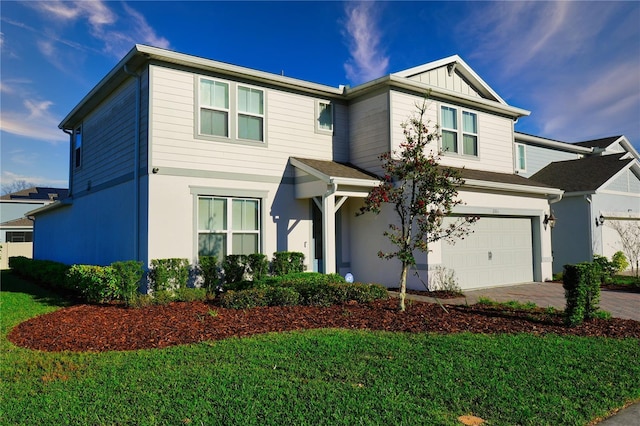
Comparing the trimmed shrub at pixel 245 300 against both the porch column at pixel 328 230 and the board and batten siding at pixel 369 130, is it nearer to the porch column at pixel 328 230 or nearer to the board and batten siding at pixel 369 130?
Answer: the porch column at pixel 328 230

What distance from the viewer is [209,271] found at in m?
11.1

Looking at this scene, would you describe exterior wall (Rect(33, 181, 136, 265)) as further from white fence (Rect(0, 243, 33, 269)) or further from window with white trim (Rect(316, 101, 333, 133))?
white fence (Rect(0, 243, 33, 269))

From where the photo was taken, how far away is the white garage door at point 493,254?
1275cm

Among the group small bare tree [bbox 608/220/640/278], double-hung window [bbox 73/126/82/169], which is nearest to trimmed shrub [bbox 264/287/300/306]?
double-hung window [bbox 73/126/82/169]

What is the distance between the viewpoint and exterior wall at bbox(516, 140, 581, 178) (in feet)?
68.1

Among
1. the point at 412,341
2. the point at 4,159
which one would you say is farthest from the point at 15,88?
the point at 412,341

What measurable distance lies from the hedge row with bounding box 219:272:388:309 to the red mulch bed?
29 cm

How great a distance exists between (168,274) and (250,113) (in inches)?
194

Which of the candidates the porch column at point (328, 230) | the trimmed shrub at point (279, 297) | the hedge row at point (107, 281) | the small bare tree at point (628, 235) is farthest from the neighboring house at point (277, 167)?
the small bare tree at point (628, 235)

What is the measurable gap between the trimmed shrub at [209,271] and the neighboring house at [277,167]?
33cm

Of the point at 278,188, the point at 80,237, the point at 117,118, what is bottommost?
the point at 80,237

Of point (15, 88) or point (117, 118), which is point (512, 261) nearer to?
point (117, 118)

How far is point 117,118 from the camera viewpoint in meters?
12.8

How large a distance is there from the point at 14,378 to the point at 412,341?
506cm
